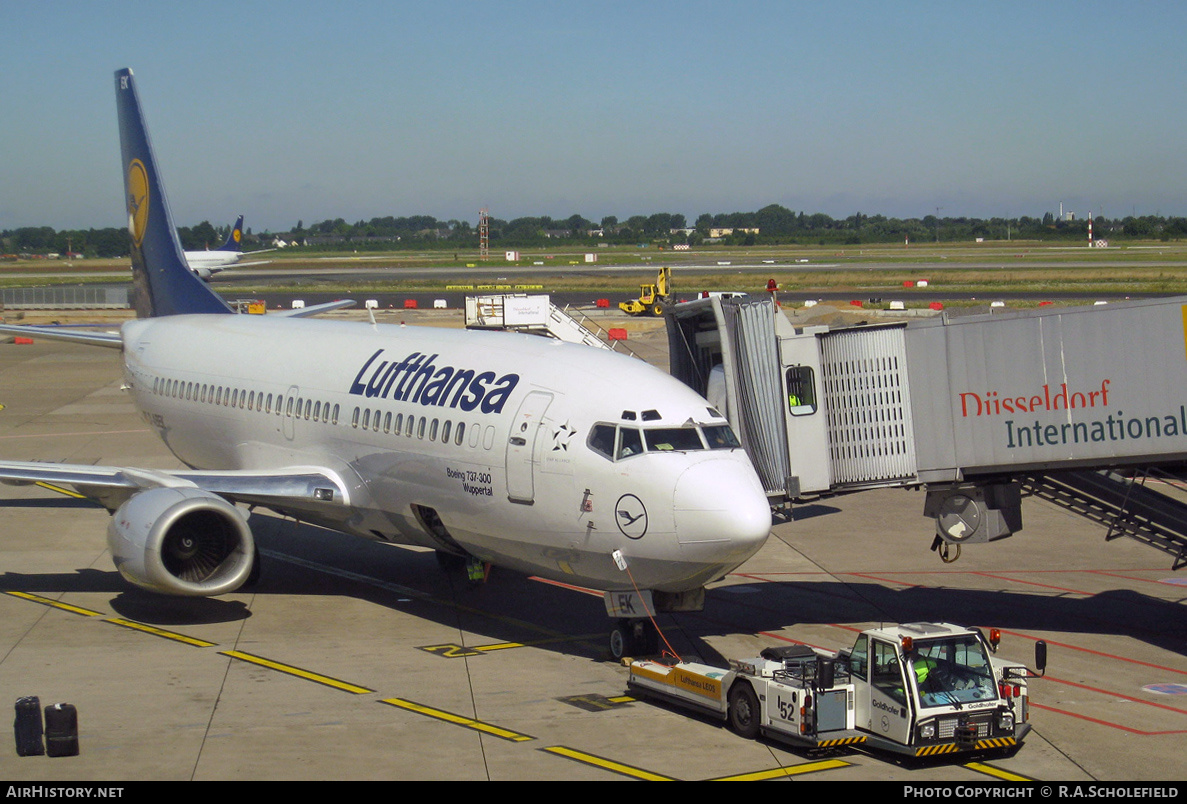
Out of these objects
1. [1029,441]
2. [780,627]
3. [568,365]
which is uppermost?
[568,365]

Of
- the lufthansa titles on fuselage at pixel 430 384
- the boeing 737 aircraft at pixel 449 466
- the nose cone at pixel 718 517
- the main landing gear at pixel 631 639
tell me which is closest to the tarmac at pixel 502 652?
the main landing gear at pixel 631 639

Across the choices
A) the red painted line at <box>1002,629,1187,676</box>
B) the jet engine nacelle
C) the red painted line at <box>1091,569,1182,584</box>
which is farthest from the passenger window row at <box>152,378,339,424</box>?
the red painted line at <box>1091,569,1182,584</box>

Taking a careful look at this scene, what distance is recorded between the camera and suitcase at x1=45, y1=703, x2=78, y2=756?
15.2m

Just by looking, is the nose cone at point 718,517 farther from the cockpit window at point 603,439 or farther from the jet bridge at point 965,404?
the jet bridge at point 965,404

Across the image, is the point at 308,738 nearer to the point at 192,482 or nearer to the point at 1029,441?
the point at 192,482

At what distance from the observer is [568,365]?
2069 centimetres

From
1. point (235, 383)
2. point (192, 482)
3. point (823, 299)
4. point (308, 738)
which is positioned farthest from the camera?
point (823, 299)

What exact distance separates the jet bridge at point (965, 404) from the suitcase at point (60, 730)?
1134 cm

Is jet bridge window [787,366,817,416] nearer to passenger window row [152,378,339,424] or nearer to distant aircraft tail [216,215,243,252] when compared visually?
passenger window row [152,378,339,424]

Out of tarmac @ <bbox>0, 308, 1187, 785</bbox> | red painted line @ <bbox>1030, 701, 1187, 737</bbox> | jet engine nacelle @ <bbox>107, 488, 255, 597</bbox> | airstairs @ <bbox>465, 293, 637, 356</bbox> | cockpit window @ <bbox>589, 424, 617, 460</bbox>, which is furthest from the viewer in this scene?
airstairs @ <bbox>465, 293, 637, 356</bbox>

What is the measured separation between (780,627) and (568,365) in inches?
248

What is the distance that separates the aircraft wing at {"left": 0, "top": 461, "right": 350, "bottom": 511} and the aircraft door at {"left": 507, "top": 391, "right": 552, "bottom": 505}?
5294 millimetres

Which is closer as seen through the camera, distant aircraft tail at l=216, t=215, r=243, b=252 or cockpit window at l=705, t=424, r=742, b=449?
cockpit window at l=705, t=424, r=742, b=449

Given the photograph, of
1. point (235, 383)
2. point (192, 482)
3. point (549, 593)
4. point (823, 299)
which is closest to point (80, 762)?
point (192, 482)
